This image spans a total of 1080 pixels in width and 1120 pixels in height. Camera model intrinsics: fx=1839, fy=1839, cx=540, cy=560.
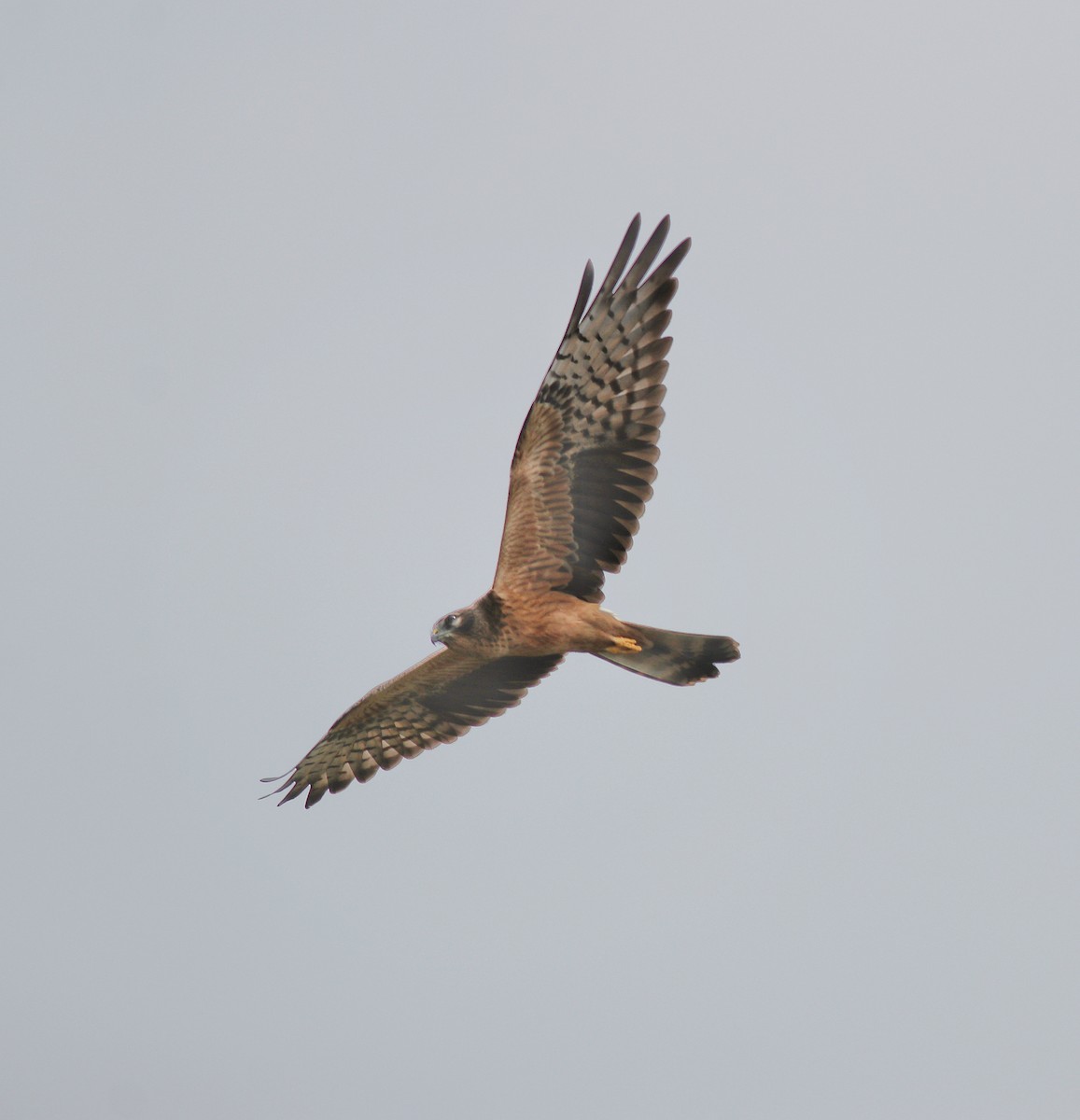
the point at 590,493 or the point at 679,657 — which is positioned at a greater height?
the point at 590,493

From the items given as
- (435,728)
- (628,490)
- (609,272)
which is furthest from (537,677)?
(609,272)

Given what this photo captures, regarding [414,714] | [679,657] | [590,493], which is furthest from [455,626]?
[414,714]

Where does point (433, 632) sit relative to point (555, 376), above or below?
below

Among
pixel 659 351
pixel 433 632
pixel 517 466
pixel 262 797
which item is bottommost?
pixel 262 797

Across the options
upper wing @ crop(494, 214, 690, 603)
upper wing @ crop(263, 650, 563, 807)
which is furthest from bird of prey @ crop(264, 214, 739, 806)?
upper wing @ crop(263, 650, 563, 807)

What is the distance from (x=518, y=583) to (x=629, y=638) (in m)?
0.78

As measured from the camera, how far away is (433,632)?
38.2 ft

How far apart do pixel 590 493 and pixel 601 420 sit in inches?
18.1

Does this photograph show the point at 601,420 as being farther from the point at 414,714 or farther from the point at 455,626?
the point at 414,714

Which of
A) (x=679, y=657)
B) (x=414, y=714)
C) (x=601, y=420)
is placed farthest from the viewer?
(x=414, y=714)

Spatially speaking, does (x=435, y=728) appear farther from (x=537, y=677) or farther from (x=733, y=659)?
(x=733, y=659)

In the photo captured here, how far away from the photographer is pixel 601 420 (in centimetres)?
1138

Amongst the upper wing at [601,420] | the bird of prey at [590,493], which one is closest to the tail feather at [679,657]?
the bird of prey at [590,493]

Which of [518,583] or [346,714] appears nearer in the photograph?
[518,583]
